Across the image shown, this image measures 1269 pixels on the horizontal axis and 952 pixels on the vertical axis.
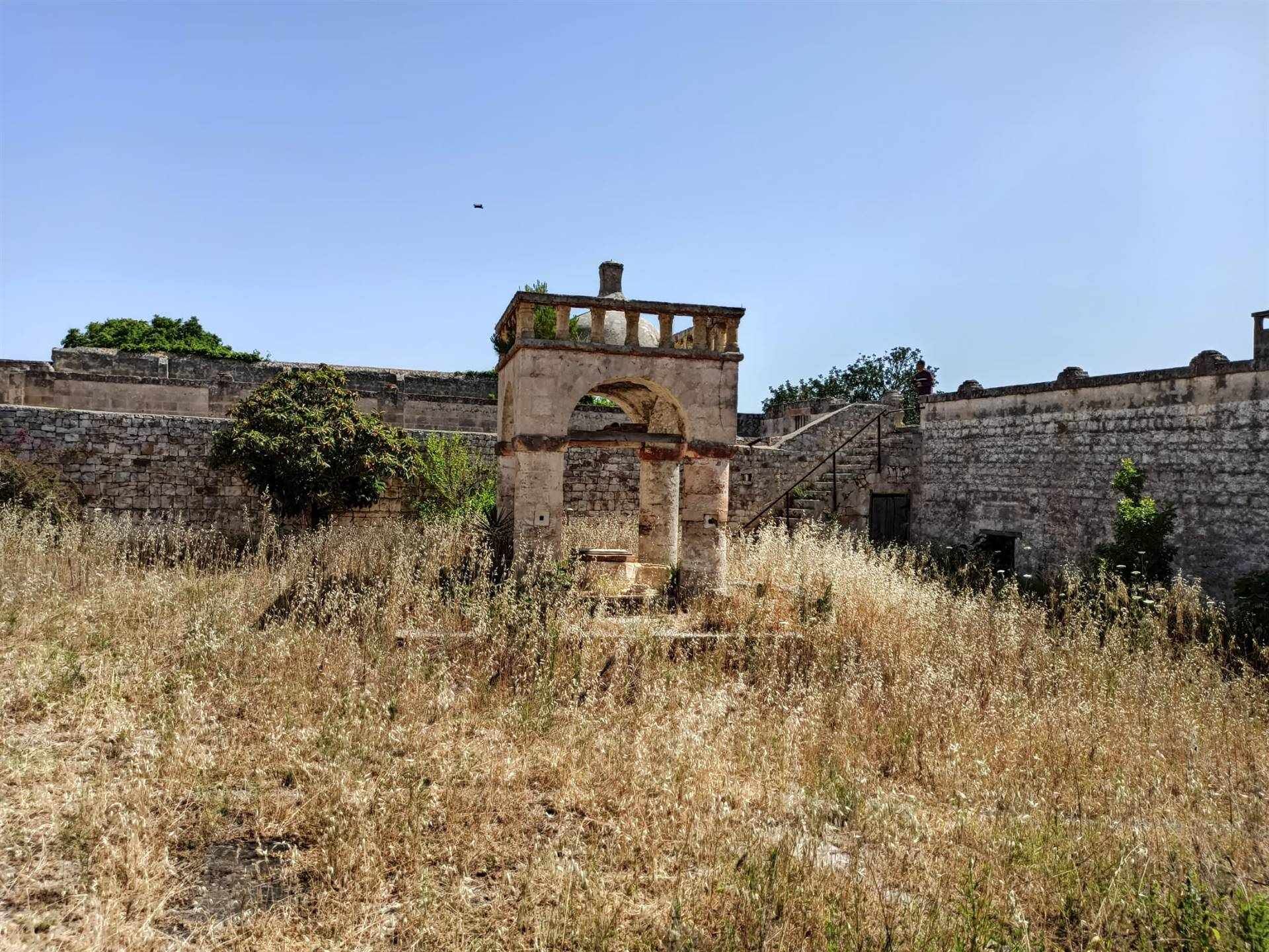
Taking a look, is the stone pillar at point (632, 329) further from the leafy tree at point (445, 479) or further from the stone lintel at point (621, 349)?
the leafy tree at point (445, 479)

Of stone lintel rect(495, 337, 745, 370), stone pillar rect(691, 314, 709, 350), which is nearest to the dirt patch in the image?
stone lintel rect(495, 337, 745, 370)

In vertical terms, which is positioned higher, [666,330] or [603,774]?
[666,330]

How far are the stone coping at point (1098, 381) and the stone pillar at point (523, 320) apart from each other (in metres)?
10.8

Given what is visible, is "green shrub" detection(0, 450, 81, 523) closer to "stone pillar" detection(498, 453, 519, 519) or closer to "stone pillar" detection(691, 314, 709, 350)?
"stone pillar" detection(498, 453, 519, 519)

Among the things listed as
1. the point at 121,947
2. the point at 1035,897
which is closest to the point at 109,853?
the point at 121,947

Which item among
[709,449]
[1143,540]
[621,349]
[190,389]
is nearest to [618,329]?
[621,349]

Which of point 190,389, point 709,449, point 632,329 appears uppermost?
point 190,389

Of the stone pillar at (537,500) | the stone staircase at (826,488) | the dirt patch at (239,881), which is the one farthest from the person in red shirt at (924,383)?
the dirt patch at (239,881)

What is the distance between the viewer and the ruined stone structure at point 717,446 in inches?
353

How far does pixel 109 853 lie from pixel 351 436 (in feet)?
32.7

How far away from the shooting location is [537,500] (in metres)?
8.79

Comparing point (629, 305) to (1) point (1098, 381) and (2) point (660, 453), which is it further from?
(1) point (1098, 381)

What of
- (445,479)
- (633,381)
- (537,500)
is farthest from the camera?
(445,479)

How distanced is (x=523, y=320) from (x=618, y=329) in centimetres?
176
